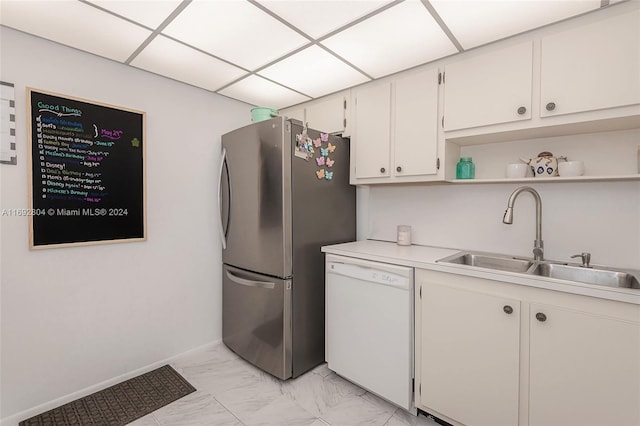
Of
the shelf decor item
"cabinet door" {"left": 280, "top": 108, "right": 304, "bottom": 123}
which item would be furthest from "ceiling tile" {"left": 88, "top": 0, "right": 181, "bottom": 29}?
the shelf decor item

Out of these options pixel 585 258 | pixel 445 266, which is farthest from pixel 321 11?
pixel 585 258

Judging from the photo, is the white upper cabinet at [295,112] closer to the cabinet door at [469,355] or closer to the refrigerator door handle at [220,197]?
the refrigerator door handle at [220,197]

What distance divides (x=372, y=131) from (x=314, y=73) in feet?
2.05

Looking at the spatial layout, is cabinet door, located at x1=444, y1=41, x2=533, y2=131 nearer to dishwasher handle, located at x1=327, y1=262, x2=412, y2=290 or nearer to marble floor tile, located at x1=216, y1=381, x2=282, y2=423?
dishwasher handle, located at x1=327, y1=262, x2=412, y2=290

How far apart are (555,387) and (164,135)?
2859mm

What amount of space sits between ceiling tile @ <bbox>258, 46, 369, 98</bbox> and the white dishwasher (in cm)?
138

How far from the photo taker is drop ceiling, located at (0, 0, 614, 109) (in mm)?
1456

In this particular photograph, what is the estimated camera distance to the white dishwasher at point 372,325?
1726mm

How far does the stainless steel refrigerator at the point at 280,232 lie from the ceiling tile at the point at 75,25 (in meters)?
0.88

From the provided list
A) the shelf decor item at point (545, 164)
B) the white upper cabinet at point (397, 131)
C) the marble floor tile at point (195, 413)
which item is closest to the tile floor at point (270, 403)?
the marble floor tile at point (195, 413)

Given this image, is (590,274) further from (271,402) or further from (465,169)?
(271,402)

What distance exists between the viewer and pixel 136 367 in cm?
216

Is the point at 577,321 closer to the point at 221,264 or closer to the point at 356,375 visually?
the point at 356,375

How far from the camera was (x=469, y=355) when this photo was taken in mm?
1524
